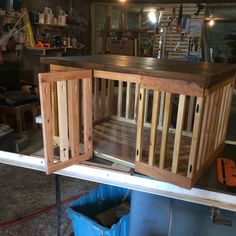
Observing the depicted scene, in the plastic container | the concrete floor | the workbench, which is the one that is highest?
the workbench

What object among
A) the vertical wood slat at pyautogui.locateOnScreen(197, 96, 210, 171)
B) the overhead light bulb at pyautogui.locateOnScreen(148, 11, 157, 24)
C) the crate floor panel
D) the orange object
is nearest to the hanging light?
the overhead light bulb at pyautogui.locateOnScreen(148, 11, 157, 24)

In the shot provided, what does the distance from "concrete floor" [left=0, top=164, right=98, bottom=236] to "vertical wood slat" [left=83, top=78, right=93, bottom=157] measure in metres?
1.16

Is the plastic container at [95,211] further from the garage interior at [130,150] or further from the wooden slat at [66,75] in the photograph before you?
the wooden slat at [66,75]

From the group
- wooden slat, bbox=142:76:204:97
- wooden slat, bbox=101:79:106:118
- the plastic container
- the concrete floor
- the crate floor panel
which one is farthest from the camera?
the concrete floor

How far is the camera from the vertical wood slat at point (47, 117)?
111cm

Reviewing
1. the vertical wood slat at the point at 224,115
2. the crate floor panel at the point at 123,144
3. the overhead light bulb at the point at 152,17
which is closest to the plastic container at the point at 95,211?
the crate floor panel at the point at 123,144

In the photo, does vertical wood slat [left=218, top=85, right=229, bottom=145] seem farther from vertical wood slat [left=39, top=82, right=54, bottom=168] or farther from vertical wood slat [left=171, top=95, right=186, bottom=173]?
vertical wood slat [left=39, top=82, right=54, bottom=168]

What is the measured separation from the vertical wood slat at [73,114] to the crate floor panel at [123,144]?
0.16m

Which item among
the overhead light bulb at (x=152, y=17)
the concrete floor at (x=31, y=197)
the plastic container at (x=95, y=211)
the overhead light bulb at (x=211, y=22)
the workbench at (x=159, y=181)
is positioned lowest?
the concrete floor at (x=31, y=197)

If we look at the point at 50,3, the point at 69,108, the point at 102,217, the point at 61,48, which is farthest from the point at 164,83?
the point at 50,3

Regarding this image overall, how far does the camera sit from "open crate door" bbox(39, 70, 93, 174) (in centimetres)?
114

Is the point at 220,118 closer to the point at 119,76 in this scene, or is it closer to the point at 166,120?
the point at 166,120

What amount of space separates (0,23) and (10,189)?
2.58m

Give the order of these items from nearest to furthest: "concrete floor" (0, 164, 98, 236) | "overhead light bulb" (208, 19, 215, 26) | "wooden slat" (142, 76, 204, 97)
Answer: "wooden slat" (142, 76, 204, 97) → "concrete floor" (0, 164, 98, 236) → "overhead light bulb" (208, 19, 215, 26)
